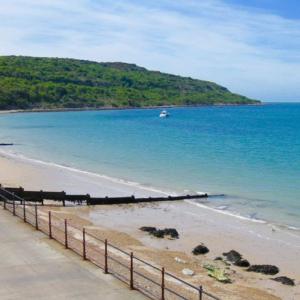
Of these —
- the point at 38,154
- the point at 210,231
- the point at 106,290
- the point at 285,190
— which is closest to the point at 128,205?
the point at 210,231

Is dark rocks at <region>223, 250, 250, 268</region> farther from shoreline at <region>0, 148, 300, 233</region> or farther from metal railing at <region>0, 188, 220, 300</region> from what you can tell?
shoreline at <region>0, 148, 300, 233</region>

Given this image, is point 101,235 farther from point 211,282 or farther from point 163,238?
point 211,282

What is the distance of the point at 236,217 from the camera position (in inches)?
1156

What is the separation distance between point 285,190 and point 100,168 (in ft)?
61.9

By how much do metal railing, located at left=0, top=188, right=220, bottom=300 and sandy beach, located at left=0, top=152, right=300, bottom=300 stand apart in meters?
1.17

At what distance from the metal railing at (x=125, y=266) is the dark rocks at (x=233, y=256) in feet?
11.8

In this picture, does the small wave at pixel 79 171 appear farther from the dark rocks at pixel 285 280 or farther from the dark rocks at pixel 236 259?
the dark rocks at pixel 285 280

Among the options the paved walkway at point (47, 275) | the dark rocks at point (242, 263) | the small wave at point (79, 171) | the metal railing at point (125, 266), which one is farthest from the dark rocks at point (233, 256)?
the small wave at point (79, 171)

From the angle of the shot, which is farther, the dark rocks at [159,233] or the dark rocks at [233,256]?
the dark rocks at [159,233]

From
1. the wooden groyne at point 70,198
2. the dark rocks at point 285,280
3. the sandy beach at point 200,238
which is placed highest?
the wooden groyne at point 70,198

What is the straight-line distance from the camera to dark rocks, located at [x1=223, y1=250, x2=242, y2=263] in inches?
826

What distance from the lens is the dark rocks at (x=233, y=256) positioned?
21.0m

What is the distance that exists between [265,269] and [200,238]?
5331mm

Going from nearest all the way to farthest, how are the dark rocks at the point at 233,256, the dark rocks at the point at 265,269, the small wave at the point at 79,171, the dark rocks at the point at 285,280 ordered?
1. the dark rocks at the point at 285,280
2. the dark rocks at the point at 265,269
3. the dark rocks at the point at 233,256
4. the small wave at the point at 79,171
